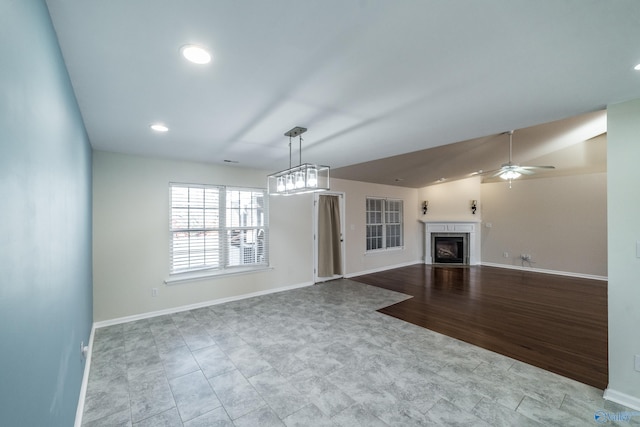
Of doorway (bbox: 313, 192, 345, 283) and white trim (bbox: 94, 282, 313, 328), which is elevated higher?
doorway (bbox: 313, 192, 345, 283)

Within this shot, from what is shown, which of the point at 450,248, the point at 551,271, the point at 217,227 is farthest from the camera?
the point at 450,248

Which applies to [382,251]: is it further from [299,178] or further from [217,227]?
[299,178]

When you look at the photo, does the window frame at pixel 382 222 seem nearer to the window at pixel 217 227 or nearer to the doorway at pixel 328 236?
the doorway at pixel 328 236

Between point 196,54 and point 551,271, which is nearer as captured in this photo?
point 196,54

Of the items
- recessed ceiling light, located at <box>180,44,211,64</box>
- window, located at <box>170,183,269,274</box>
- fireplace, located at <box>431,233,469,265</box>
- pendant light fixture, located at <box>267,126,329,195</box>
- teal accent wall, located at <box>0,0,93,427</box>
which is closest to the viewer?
teal accent wall, located at <box>0,0,93,427</box>

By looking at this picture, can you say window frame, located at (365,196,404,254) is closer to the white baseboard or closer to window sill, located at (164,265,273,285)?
the white baseboard

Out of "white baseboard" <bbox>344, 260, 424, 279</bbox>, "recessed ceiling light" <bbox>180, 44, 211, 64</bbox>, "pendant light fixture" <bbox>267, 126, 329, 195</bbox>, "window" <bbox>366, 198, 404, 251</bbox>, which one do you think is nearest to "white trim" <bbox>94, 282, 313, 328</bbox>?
"white baseboard" <bbox>344, 260, 424, 279</bbox>

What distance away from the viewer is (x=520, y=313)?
4.18 m

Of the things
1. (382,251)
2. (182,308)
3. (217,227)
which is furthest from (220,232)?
(382,251)

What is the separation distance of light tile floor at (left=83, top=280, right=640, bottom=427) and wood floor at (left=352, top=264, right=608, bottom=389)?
33 centimetres

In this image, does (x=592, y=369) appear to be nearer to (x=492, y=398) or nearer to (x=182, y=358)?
(x=492, y=398)

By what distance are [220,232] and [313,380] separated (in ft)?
9.92

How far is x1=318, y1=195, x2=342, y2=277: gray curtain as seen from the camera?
614cm

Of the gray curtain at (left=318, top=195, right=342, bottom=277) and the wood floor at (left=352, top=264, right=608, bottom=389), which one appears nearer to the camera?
the wood floor at (left=352, top=264, right=608, bottom=389)
